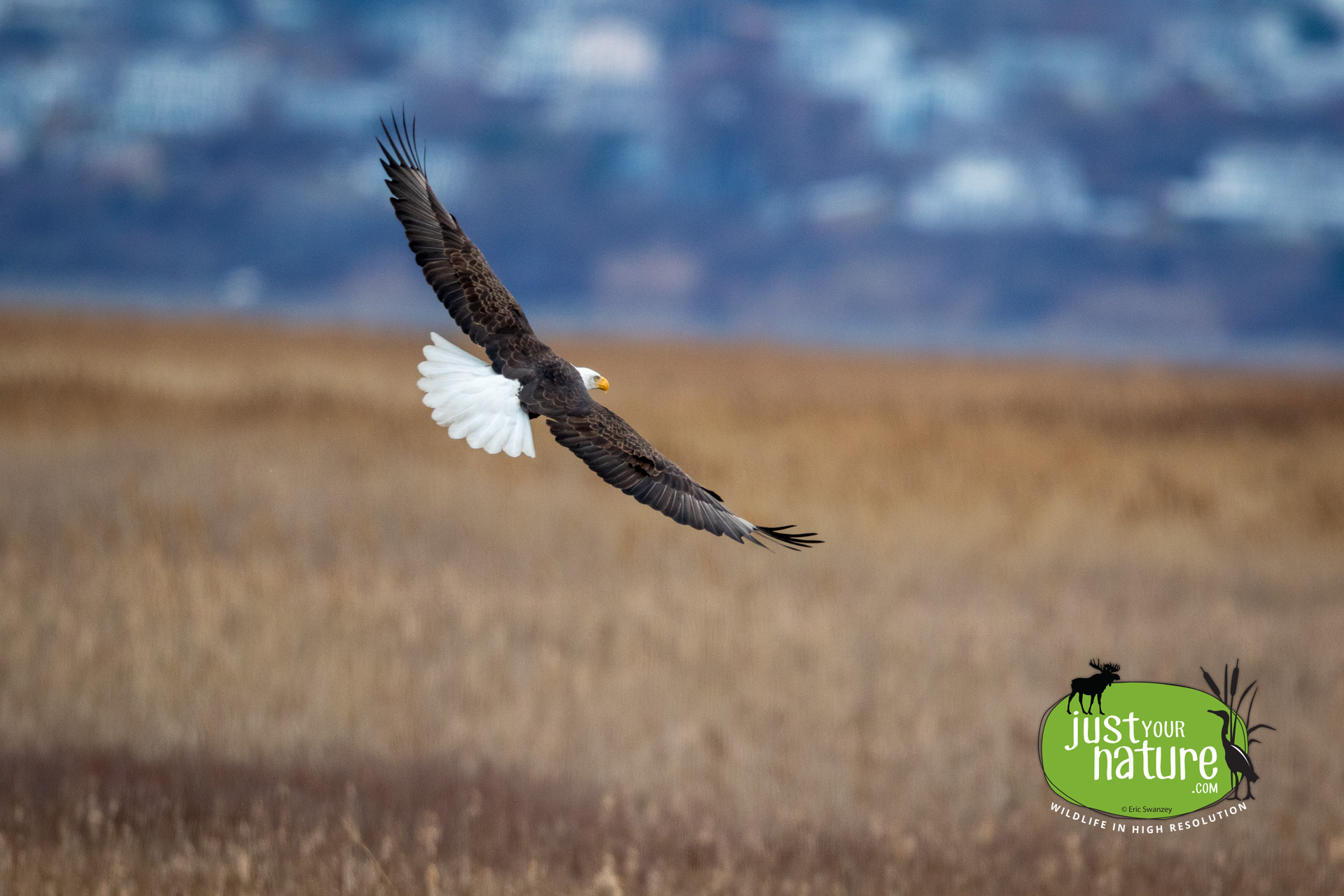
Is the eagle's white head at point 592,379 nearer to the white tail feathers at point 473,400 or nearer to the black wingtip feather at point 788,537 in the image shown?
the white tail feathers at point 473,400

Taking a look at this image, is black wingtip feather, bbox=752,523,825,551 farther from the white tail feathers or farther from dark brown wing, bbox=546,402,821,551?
the white tail feathers

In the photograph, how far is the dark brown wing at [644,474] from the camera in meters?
1.72

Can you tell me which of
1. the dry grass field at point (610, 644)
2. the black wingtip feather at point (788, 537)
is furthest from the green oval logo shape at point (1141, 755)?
the black wingtip feather at point (788, 537)

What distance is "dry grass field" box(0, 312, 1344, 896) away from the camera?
749 centimetres

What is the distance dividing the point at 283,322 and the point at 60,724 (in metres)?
52.2

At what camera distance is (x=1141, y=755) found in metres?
7.62

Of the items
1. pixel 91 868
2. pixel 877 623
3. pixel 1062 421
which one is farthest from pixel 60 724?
pixel 1062 421

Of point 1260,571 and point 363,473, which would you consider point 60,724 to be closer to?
point 363,473

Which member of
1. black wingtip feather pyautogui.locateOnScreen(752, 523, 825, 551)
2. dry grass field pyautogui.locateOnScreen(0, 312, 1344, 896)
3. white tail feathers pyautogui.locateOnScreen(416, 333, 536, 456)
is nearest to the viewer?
black wingtip feather pyautogui.locateOnScreen(752, 523, 825, 551)

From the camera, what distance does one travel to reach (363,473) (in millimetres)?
18094

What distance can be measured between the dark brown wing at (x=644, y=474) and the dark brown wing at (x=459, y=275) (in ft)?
0.51

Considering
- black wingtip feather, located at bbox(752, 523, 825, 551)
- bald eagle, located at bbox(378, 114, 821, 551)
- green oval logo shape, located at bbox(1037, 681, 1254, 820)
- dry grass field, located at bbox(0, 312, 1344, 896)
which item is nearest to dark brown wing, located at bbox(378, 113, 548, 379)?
bald eagle, located at bbox(378, 114, 821, 551)

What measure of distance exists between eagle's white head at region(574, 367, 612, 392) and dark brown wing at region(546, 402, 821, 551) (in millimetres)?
57

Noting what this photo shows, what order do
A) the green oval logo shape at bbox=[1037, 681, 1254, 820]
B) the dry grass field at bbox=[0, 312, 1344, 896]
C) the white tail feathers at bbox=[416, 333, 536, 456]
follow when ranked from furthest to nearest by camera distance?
the dry grass field at bbox=[0, 312, 1344, 896]
the green oval logo shape at bbox=[1037, 681, 1254, 820]
the white tail feathers at bbox=[416, 333, 536, 456]
